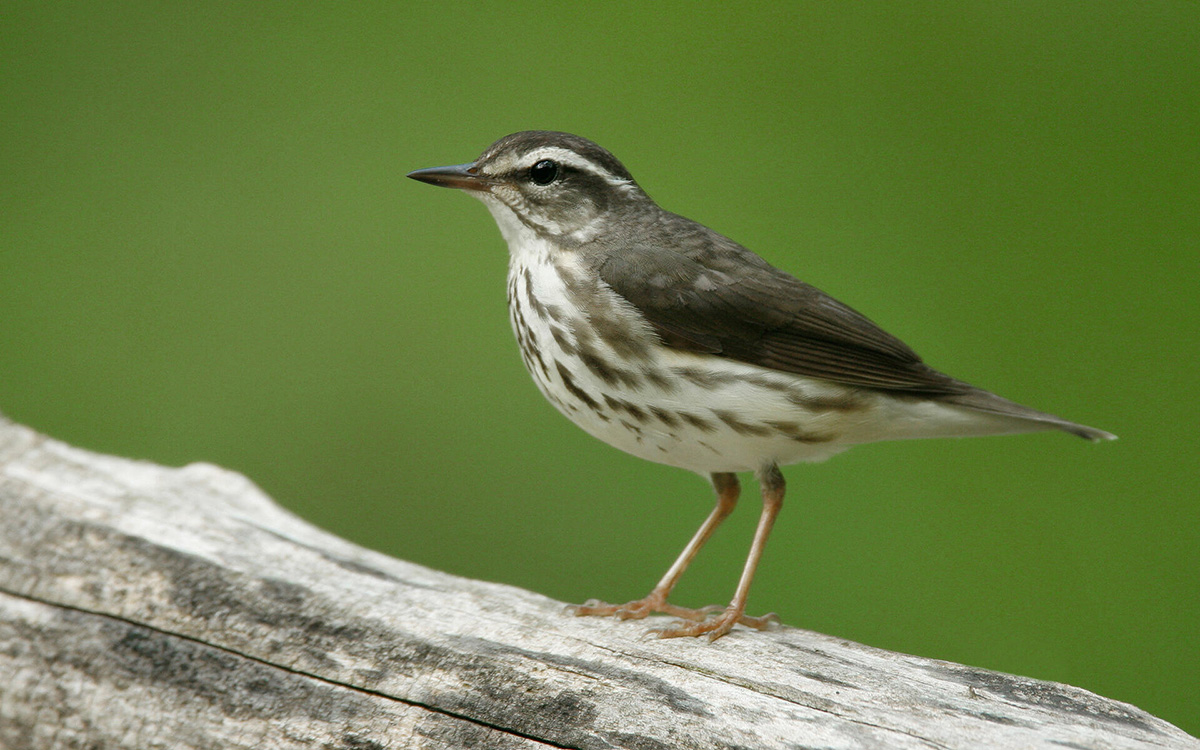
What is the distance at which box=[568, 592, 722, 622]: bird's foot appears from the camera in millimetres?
4195

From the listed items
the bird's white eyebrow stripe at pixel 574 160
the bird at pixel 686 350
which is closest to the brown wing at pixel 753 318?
the bird at pixel 686 350

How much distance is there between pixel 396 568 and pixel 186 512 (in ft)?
2.81

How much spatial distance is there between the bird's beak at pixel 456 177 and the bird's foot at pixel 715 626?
6.21ft

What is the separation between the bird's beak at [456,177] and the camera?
4387 millimetres

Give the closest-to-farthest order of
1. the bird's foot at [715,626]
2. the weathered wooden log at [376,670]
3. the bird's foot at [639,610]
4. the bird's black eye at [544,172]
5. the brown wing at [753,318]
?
the weathered wooden log at [376,670] < the bird's foot at [715,626] < the brown wing at [753,318] < the bird's foot at [639,610] < the bird's black eye at [544,172]

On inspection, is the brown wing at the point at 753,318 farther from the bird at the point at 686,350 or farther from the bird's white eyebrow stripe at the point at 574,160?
the bird's white eyebrow stripe at the point at 574,160

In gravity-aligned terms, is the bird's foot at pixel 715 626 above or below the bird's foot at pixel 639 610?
above

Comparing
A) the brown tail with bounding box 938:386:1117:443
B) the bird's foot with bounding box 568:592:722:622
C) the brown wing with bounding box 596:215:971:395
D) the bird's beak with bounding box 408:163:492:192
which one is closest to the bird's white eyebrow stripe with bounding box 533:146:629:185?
the bird's beak with bounding box 408:163:492:192

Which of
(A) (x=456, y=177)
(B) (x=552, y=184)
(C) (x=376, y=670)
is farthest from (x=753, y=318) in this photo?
(C) (x=376, y=670)

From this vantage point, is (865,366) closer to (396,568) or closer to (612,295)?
(612,295)

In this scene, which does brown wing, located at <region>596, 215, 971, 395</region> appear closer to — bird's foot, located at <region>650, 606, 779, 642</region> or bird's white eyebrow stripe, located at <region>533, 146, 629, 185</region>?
bird's white eyebrow stripe, located at <region>533, 146, 629, 185</region>

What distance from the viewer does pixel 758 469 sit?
14.0 feet

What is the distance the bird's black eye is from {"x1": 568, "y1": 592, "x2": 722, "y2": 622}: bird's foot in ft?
5.53

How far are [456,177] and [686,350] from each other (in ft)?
3.97
